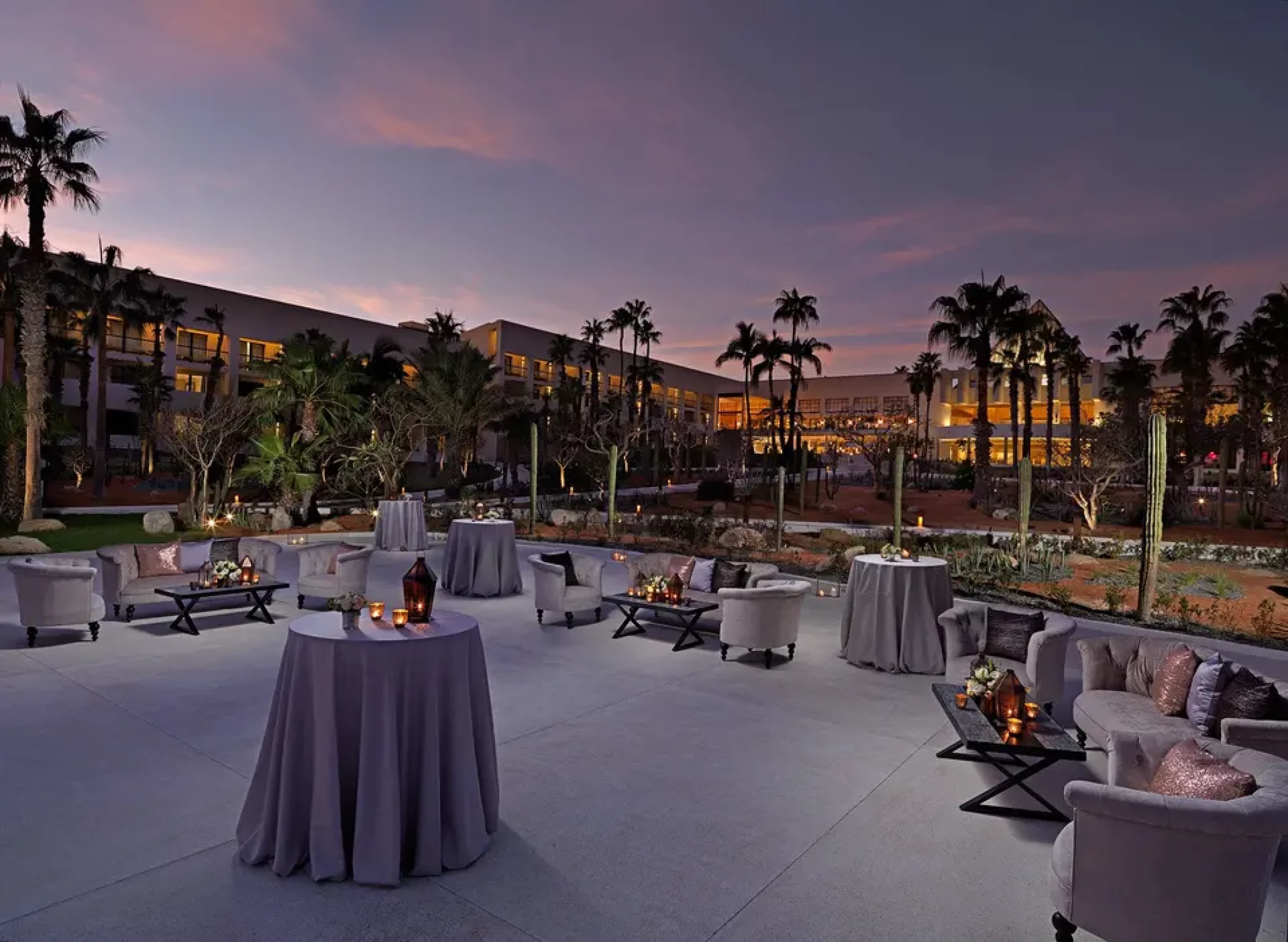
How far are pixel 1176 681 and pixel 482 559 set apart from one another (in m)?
8.15

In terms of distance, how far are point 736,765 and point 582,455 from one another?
34.1 metres

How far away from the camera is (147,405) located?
1407 inches

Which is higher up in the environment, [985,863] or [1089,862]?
[1089,862]

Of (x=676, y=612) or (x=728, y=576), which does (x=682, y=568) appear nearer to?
(x=728, y=576)

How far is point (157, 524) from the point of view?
17.8 m

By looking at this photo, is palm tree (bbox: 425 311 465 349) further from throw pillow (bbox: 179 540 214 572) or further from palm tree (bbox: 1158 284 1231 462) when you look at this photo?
palm tree (bbox: 1158 284 1231 462)

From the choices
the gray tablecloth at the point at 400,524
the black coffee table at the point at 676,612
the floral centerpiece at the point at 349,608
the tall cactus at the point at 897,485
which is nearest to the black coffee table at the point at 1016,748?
the floral centerpiece at the point at 349,608

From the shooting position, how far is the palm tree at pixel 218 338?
125 ft

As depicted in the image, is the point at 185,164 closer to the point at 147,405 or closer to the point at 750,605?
the point at 750,605

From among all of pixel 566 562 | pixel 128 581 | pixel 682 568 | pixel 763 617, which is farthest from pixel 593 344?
pixel 763 617

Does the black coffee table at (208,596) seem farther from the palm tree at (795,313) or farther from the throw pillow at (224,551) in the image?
the palm tree at (795,313)

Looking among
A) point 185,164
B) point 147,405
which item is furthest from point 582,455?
point 185,164

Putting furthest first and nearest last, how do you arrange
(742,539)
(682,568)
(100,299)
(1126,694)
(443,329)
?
(443,329) < (100,299) < (742,539) < (682,568) < (1126,694)

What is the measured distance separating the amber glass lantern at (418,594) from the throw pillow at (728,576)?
4.47 m
